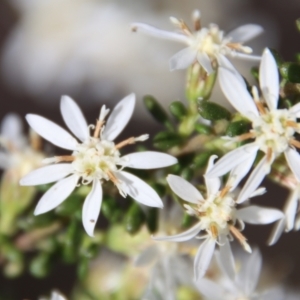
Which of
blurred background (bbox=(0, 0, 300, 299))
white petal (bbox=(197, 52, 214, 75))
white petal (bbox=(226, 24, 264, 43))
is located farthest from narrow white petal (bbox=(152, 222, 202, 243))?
blurred background (bbox=(0, 0, 300, 299))

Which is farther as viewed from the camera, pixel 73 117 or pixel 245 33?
pixel 245 33

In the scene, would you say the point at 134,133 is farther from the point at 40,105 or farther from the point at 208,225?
the point at 208,225

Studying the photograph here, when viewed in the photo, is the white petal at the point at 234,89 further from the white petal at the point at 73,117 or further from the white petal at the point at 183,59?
the white petal at the point at 73,117

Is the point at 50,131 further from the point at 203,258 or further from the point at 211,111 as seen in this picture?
the point at 203,258

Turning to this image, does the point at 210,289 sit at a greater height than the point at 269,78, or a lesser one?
lesser

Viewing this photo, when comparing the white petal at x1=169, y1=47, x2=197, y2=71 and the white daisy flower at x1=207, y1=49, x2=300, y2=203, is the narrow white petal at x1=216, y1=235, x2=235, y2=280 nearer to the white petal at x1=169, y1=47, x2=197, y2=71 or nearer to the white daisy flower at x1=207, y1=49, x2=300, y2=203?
the white daisy flower at x1=207, y1=49, x2=300, y2=203

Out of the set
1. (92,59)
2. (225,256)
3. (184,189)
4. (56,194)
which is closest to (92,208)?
(56,194)

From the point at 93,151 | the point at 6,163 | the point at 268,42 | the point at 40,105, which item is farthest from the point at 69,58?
the point at 93,151

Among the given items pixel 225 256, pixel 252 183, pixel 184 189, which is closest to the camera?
pixel 252 183

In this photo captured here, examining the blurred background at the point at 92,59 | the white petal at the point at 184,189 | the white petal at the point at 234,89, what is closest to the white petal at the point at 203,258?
the white petal at the point at 184,189
